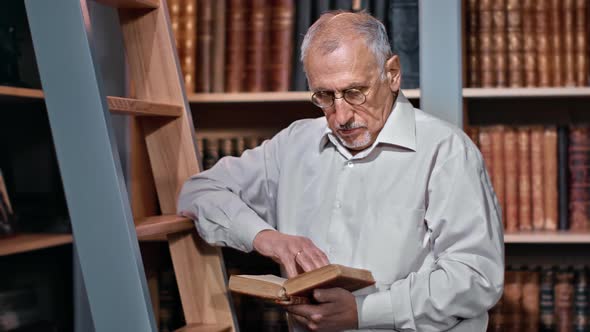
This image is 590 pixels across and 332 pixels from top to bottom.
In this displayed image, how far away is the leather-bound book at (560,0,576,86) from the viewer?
2.34 meters

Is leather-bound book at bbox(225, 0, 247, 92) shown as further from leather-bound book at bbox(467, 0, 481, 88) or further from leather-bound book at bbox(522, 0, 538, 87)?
leather-bound book at bbox(522, 0, 538, 87)

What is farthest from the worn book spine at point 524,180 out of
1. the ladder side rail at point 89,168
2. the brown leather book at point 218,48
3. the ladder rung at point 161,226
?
the ladder side rail at point 89,168

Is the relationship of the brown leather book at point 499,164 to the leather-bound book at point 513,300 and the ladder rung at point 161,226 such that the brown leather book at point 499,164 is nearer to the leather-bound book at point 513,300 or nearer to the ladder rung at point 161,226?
the leather-bound book at point 513,300

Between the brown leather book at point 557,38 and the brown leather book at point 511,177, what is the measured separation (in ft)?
0.66

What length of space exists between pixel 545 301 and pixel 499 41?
0.77 meters

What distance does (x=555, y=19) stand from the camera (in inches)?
92.6

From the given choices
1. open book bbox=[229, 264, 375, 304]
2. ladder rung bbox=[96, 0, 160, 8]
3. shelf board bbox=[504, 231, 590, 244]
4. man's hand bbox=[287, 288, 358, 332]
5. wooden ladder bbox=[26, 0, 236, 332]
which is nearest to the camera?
open book bbox=[229, 264, 375, 304]

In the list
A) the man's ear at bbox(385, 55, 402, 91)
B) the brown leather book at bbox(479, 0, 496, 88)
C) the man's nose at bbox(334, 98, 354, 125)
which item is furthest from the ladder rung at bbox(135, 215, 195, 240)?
the brown leather book at bbox(479, 0, 496, 88)

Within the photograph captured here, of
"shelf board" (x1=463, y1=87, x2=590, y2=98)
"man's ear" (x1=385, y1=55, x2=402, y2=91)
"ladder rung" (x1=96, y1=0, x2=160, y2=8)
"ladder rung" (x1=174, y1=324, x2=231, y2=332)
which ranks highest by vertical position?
"ladder rung" (x1=96, y1=0, x2=160, y2=8)

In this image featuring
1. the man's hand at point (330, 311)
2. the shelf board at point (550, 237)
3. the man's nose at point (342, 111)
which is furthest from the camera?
the shelf board at point (550, 237)

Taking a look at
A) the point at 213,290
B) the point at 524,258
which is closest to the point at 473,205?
the point at 213,290

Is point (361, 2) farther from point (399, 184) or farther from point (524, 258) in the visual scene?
point (524, 258)

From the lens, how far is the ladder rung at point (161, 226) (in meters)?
1.68

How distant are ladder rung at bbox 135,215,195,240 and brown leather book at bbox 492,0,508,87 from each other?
1019mm
